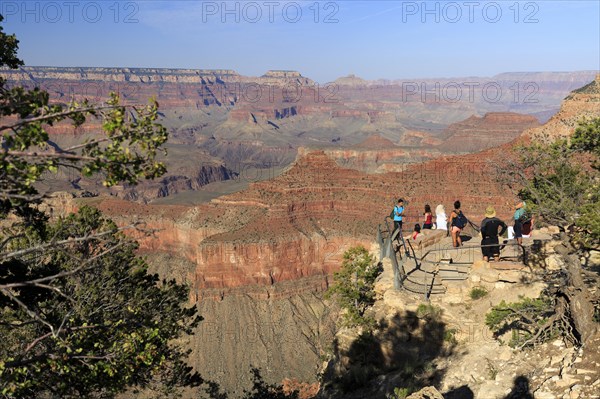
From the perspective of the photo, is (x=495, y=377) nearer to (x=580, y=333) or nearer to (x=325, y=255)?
(x=580, y=333)

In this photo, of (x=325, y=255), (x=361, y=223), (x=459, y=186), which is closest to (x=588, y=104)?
(x=459, y=186)

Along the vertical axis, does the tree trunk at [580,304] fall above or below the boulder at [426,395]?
above

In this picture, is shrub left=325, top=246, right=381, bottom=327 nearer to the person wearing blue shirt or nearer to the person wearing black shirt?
the person wearing blue shirt

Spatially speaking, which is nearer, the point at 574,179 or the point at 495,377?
the point at 495,377

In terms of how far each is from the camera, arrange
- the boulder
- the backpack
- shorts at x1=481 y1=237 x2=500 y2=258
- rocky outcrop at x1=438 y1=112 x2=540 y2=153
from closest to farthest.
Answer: the boulder → shorts at x1=481 y1=237 x2=500 y2=258 → the backpack → rocky outcrop at x1=438 y1=112 x2=540 y2=153

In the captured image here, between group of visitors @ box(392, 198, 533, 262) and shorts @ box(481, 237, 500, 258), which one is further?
shorts @ box(481, 237, 500, 258)

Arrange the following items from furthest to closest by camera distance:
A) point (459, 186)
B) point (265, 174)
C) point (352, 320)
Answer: point (265, 174)
point (459, 186)
point (352, 320)

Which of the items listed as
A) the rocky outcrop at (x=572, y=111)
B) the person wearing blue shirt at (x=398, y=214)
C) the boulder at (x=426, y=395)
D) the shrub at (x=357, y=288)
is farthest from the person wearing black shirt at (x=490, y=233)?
the rocky outcrop at (x=572, y=111)

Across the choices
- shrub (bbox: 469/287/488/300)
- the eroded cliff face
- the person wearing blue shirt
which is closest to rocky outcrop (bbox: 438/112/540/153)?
the eroded cliff face

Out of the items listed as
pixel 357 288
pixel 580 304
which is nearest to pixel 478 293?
Result: pixel 357 288

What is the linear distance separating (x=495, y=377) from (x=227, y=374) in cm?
4078

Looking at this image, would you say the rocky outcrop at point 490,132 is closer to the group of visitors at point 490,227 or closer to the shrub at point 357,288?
the shrub at point 357,288

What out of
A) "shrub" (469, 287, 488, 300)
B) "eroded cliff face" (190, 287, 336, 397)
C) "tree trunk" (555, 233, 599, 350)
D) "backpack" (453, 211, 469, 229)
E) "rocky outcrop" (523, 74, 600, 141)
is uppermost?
"rocky outcrop" (523, 74, 600, 141)

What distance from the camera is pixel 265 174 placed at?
195 metres
